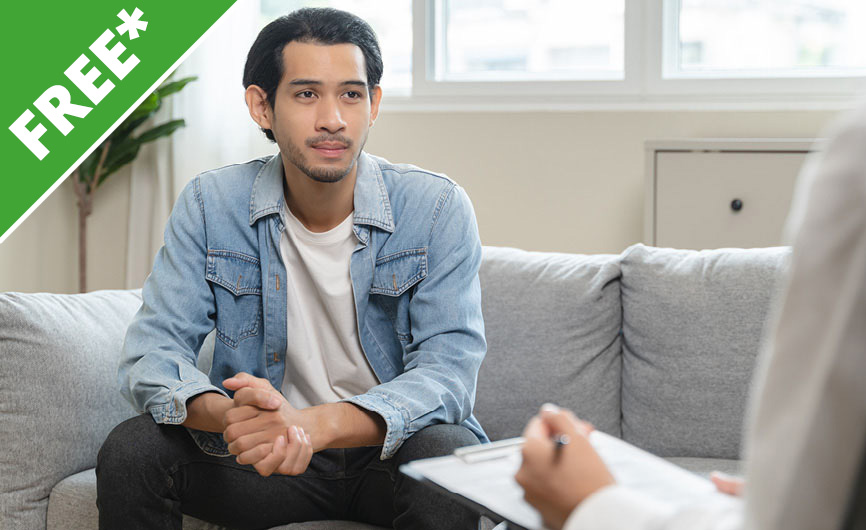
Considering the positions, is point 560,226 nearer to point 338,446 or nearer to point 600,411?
point 600,411

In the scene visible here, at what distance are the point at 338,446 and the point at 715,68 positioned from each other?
220 cm

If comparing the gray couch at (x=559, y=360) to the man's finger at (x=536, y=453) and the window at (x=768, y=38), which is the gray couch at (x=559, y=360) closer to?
the man's finger at (x=536, y=453)

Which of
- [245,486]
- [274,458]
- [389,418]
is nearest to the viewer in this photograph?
[274,458]

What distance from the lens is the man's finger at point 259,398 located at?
1315mm

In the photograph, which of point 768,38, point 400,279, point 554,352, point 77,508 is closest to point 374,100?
point 400,279

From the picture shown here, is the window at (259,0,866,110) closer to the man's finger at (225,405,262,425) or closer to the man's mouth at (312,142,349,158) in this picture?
the man's mouth at (312,142,349,158)

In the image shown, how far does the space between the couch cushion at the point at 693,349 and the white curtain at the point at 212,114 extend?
1.92 metres

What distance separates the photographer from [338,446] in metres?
1.40

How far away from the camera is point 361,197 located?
5.47 feet

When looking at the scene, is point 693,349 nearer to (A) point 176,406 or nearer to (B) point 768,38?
(A) point 176,406

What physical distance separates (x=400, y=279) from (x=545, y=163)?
5.47 ft

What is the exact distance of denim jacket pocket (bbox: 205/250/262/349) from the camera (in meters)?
1.66

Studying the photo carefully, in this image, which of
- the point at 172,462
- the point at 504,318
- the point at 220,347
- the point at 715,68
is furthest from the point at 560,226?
the point at 172,462

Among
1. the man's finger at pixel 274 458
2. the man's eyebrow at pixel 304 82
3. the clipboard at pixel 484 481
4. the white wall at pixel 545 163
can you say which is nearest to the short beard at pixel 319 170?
the man's eyebrow at pixel 304 82
